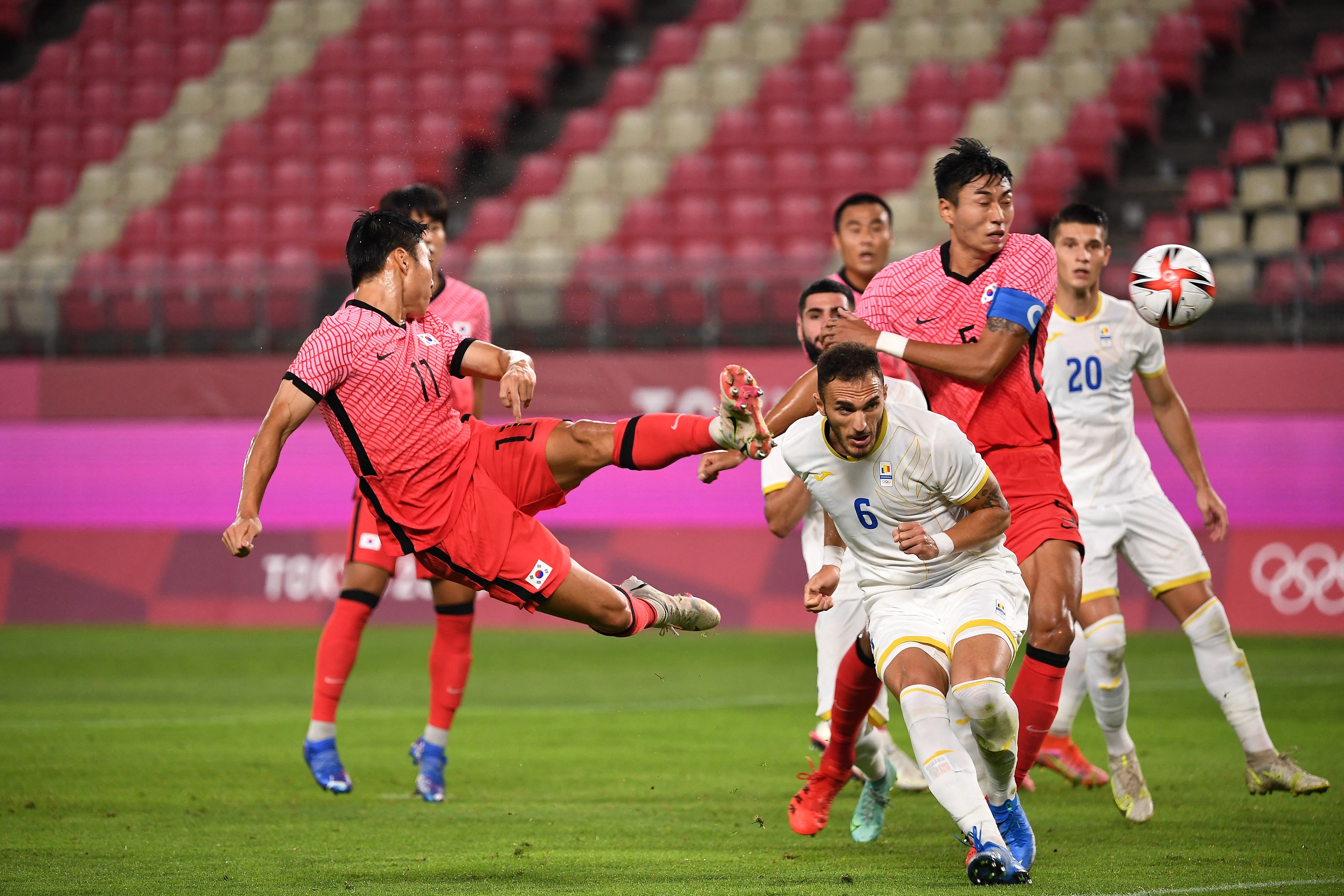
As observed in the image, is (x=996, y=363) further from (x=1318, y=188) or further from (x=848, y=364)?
(x=1318, y=188)

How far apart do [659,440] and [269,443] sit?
1.37 metres

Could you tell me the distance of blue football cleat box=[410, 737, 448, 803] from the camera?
6.92m

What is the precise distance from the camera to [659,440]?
5336 millimetres

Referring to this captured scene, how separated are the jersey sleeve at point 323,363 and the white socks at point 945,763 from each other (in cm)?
229

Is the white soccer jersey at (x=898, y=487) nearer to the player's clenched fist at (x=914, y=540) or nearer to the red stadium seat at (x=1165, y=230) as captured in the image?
the player's clenched fist at (x=914, y=540)

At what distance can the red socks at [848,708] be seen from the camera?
18.9 feet

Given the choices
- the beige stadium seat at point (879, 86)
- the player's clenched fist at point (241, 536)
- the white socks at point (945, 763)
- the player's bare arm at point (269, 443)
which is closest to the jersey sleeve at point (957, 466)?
the white socks at point (945, 763)

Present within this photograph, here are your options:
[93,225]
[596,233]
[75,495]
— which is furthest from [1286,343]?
[93,225]

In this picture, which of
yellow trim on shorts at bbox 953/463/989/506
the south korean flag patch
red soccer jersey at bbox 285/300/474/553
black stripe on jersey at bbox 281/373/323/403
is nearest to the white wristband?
yellow trim on shorts at bbox 953/463/989/506

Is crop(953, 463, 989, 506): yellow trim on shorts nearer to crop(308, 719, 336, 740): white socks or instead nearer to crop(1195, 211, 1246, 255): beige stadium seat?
crop(308, 719, 336, 740): white socks

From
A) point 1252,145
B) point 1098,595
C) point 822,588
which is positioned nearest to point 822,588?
point 822,588

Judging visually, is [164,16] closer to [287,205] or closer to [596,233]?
[287,205]

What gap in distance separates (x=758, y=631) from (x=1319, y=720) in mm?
5905

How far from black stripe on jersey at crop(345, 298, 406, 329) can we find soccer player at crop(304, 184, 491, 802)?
1.02m
